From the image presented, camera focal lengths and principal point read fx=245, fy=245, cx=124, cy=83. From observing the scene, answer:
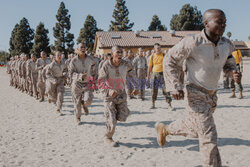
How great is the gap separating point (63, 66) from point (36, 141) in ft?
11.9

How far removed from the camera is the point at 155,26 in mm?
79938

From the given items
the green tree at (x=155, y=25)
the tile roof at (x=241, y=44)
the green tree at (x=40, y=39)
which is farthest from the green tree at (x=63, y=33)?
the tile roof at (x=241, y=44)

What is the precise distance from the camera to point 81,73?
647 centimetres

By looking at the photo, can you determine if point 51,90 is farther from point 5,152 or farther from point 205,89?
point 205,89

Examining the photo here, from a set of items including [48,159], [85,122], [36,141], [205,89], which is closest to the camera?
[205,89]

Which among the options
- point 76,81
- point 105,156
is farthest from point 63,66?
point 105,156

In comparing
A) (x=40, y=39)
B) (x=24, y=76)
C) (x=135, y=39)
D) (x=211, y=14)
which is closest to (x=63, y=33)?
(x=40, y=39)

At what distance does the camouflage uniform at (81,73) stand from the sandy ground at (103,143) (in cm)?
80

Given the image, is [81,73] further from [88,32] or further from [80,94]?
[88,32]

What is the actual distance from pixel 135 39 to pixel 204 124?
39365 millimetres

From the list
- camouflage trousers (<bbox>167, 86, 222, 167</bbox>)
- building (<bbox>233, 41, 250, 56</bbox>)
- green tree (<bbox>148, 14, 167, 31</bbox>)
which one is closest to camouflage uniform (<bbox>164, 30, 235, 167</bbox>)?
camouflage trousers (<bbox>167, 86, 222, 167</bbox>)

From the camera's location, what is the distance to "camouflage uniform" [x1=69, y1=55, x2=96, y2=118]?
6.46m

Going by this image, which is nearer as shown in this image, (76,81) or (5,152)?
(5,152)

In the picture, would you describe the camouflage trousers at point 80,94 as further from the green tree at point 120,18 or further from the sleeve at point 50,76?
the green tree at point 120,18
